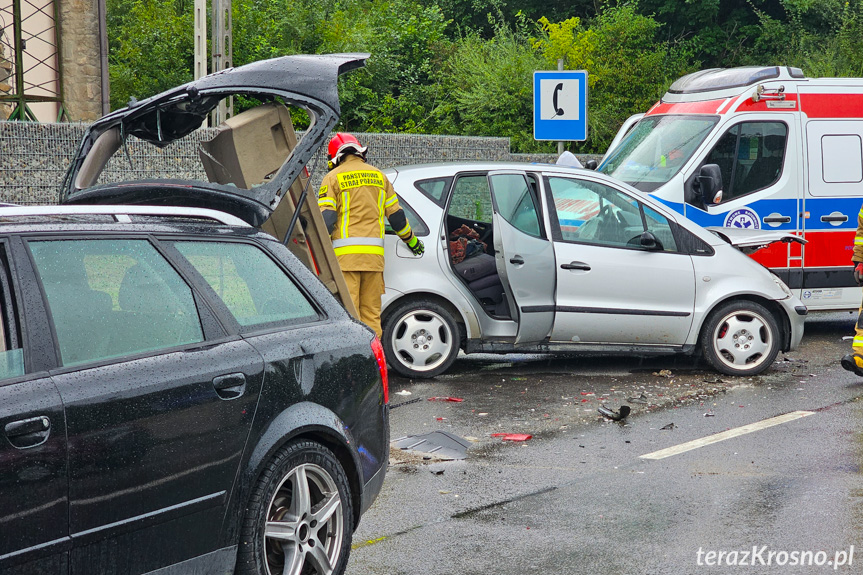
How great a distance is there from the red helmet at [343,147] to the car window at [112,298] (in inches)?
179

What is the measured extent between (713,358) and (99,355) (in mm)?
6394

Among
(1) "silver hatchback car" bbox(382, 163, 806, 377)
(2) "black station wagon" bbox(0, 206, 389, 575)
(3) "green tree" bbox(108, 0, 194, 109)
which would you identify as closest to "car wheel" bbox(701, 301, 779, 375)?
(1) "silver hatchback car" bbox(382, 163, 806, 377)

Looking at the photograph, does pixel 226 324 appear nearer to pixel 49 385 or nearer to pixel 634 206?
pixel 49 385

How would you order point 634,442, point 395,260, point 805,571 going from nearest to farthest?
point 805,571 < point 634,442 < point 395,260

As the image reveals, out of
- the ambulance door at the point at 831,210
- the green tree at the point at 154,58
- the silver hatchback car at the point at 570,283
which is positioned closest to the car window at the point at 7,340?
the silver hatchback car at the point at 570,283

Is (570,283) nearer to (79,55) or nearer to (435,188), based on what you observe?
(435,188)

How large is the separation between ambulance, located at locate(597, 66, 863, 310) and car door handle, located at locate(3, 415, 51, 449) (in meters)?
8.47

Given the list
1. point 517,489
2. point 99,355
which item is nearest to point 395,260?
point 517,489

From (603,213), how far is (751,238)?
68.5 inches

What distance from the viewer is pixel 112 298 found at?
11.3 feet

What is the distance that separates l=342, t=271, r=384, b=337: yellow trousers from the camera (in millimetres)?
8078

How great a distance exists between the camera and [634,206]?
8562 millimetres
